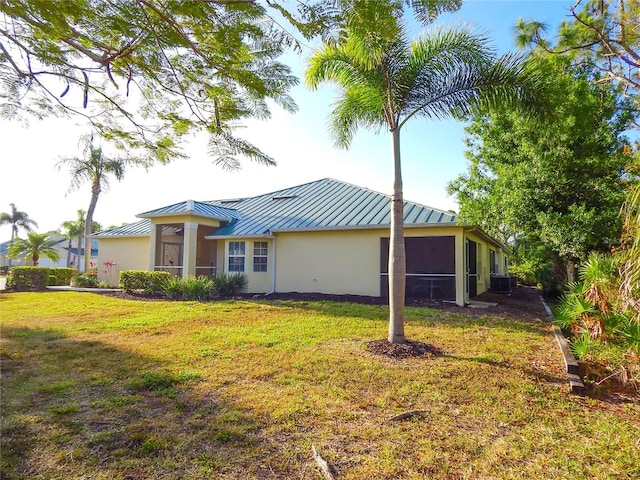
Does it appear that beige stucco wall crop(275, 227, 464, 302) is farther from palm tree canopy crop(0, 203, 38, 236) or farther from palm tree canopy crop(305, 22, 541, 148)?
palm tree canopy crop(0, 203, 38, 236)

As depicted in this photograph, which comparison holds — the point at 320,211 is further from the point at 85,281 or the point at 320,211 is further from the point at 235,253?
the point at 85,281

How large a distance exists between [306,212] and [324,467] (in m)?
13.6

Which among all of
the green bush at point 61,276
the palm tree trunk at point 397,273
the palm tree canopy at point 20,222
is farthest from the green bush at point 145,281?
the palm tree canopy at point 20,222

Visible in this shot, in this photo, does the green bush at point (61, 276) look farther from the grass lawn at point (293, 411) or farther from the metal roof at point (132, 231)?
the grass lawn at point (293, 411)

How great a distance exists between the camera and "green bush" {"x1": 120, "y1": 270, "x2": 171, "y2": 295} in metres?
14.7

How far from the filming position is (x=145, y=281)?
1499 cm

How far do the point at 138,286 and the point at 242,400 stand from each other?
516 inches

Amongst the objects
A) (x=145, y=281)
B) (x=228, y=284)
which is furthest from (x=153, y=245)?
(x=228, y=284)

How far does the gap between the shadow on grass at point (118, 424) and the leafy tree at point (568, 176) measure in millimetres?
10672

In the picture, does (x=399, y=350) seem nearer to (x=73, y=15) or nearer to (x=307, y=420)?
(x=307, y=420)

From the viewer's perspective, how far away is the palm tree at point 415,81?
20.5 feet

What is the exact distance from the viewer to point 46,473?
2734 mm

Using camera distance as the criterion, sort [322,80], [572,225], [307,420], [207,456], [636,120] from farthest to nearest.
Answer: [636,120] < [572,225] < [322,80] < [307,420] < [207,456]

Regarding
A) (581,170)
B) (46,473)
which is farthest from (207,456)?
(581,170)
